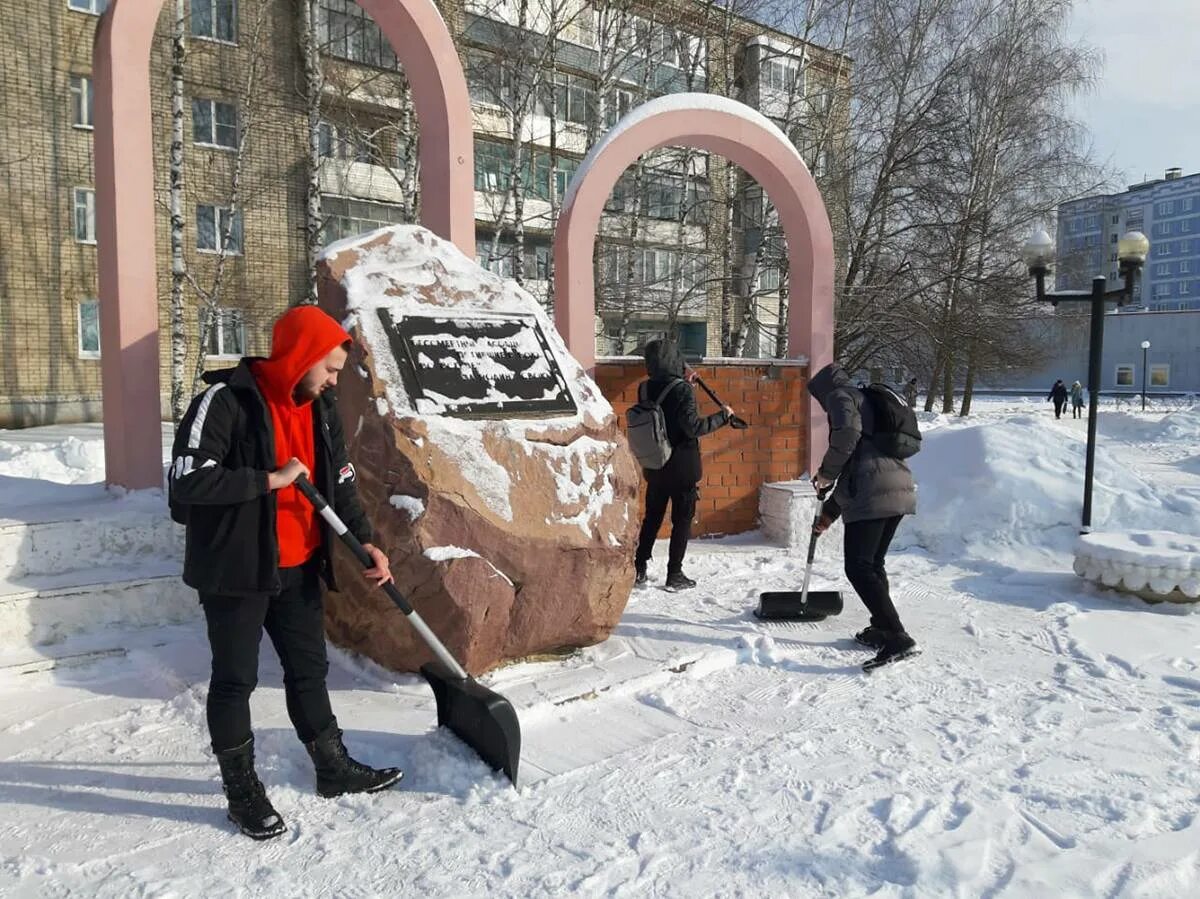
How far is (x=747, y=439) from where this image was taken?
6.95 m

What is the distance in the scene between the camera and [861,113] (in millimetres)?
14922

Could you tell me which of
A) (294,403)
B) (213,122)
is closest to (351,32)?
(213,122)

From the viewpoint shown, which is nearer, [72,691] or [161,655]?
[72,691]

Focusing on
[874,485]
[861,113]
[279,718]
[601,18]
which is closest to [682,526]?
[874,485]

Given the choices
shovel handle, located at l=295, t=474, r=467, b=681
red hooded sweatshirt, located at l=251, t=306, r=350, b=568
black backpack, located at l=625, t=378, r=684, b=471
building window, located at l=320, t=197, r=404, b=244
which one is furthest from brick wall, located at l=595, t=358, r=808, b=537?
building window, located at l=320, t=197, r=404, b=244

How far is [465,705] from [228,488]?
1.09 metres

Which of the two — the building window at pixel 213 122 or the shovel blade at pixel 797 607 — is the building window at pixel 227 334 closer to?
the building window at pixel 213 122

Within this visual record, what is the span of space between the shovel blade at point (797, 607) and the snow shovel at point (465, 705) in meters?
2.20

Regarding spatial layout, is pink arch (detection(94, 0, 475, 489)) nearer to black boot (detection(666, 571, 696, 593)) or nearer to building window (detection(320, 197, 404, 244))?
Answer: black boot (detection(666, 571, 696, 593))

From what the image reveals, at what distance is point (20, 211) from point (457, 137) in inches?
575

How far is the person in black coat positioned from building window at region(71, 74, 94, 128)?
1645 centimetres

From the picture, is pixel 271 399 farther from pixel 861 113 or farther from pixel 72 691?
pixel 861 113

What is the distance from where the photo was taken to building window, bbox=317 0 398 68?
17.2 meters

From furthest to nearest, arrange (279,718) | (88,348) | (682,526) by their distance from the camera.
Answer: (88,348), (682,526), (279,718)
